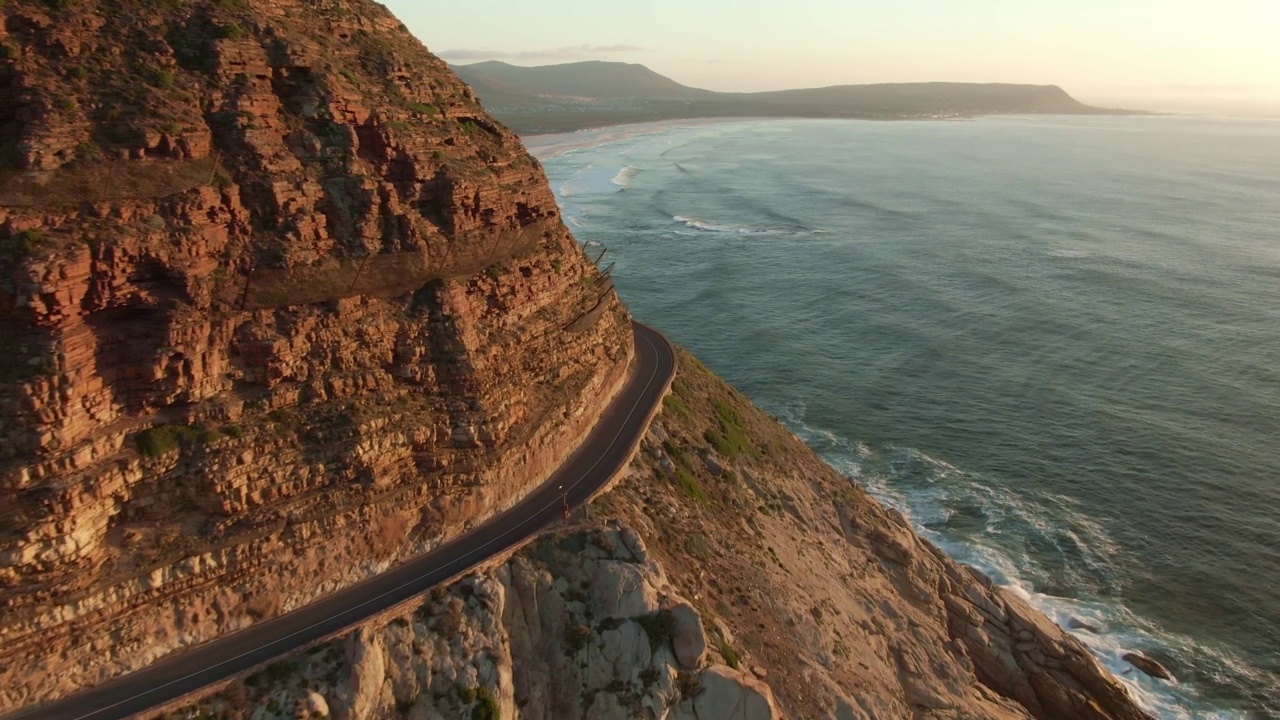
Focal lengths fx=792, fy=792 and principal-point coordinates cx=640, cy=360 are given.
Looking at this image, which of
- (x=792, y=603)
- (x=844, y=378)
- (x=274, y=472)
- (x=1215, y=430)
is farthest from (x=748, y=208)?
(x=274, y=472)

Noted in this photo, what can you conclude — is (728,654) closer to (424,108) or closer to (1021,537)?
(424,108)

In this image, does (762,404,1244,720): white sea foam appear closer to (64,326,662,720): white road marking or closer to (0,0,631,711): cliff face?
(64,326,662,720): white road marking

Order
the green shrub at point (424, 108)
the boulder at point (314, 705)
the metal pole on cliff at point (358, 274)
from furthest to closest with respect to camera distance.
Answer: the green shrub at point (424, 108) < the metal pole on cliff at point (358, 274) < the boulder at point (314, 705)

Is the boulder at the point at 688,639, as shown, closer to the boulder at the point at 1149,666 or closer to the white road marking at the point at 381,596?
the white road marking at the point at 381,596

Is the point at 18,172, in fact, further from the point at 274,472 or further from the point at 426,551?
the point at 426,551

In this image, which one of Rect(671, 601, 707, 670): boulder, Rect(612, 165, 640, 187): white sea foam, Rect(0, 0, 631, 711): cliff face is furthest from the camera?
Rect(612, 165, 640, 187): white sea foam

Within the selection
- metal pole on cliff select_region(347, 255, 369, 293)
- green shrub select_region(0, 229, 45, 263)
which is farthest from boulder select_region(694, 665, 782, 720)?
green shrub select_region(0, 229, 45, 263)

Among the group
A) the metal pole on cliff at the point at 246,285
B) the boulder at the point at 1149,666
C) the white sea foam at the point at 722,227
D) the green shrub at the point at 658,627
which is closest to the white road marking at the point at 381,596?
the green shrub at the point at 658,627
